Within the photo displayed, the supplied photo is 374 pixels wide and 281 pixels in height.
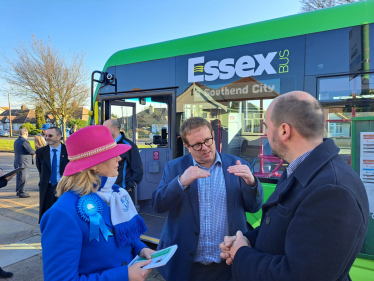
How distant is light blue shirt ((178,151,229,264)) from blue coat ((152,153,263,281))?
0.04m

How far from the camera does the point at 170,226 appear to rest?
1951 mm

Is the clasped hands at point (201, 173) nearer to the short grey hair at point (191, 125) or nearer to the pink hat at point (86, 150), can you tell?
the short grey hair at point (191, 125)

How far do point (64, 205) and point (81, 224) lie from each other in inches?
4.8

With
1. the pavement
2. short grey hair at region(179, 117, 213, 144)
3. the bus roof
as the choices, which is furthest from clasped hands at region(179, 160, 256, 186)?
the pavement

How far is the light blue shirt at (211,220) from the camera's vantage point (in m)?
1.84

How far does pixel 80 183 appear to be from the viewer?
1.34 meters

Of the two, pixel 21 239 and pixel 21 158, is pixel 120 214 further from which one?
pixel 21 158

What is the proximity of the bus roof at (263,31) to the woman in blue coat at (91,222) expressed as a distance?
2464mm

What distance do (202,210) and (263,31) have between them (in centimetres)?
241

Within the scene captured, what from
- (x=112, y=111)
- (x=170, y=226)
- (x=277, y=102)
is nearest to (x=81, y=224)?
(x=170, y=226)

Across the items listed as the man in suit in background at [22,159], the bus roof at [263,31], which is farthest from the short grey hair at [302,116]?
the man in suit in background at [22,159]

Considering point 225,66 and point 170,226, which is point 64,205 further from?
point 225,66

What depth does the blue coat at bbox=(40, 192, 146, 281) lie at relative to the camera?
3.73ft

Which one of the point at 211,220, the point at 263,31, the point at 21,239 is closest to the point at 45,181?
the point at 21,239
